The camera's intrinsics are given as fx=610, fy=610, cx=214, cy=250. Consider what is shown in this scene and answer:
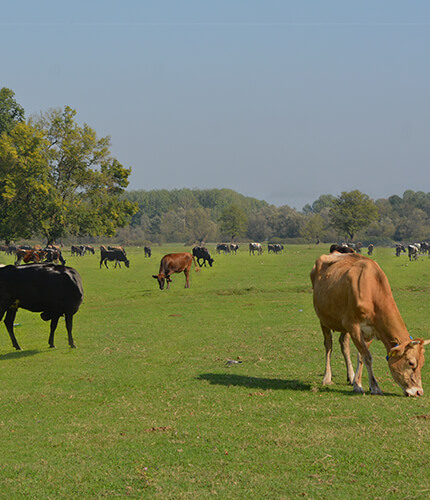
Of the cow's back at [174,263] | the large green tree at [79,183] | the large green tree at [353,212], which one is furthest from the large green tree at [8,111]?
the large green tree at [353,212]

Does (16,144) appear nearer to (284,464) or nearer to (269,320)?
(269,320)

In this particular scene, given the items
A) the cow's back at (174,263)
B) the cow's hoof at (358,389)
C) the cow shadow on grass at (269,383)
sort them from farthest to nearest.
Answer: the cow's back at (174,263), the cow shadow on grass at (269,383), the cow's hoof at (358,389)

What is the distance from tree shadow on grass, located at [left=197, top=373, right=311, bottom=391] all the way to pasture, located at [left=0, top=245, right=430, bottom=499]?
4cm

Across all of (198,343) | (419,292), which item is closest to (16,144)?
(419,292)

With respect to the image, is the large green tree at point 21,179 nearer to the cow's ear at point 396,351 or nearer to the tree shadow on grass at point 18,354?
the tree shadow on grass at point 18,354

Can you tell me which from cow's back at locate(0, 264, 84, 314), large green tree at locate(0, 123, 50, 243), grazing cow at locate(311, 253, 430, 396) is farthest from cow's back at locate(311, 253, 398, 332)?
large green tree at locate(0, 123, 50, 243)

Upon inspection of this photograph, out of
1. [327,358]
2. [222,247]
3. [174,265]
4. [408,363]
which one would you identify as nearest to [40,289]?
[327,358]

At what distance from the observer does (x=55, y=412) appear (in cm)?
1004

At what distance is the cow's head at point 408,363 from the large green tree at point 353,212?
129m

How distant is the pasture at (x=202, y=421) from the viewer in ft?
21.9

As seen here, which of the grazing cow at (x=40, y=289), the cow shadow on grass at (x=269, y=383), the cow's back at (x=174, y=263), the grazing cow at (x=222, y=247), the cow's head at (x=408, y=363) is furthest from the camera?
the grazing cow at (x=222, y=247)

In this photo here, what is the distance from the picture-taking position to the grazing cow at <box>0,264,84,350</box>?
52.2ft

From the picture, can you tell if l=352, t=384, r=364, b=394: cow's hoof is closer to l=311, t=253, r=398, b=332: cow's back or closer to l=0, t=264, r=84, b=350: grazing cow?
l=311, t=253, r=398, b=332: cow's back

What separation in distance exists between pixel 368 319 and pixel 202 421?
3.46 meters
